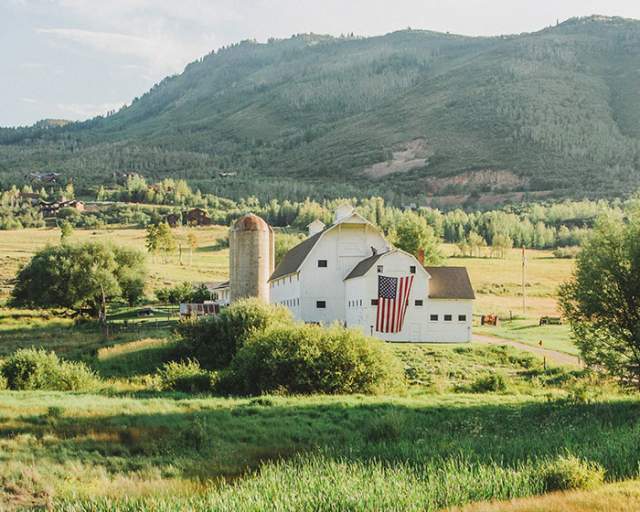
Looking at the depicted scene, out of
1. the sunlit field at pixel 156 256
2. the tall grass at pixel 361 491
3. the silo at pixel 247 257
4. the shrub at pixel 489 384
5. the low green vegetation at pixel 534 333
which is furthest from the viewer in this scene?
the sunlit field at pixel 156 256

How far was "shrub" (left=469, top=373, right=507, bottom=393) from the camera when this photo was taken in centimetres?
3934

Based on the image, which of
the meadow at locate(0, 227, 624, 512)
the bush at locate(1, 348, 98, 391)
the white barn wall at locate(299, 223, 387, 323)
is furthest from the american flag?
the bush at locate(1, 348, 98, 391)

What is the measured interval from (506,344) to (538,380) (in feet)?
40.4

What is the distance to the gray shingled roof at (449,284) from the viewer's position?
59.3 metres

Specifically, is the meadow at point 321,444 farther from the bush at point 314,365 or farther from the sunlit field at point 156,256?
the sunlit field at point 156,256

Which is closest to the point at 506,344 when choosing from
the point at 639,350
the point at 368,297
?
the point at 368,297

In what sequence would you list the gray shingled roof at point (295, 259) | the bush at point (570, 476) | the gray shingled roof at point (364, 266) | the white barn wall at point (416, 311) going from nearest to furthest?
1. the bush at point (570, 476)
2. the white barn wall at point (416, 311)
3. the gray shingled roof at point (364, 266)
4. the gray shingled roof at point (295, 259)

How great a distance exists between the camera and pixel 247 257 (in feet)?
220

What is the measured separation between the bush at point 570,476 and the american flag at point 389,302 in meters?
40.7

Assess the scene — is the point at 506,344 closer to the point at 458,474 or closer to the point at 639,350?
the point at 639,350

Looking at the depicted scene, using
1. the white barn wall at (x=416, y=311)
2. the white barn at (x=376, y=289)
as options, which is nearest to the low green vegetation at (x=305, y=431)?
the white barn wall at (x=416, y=311)

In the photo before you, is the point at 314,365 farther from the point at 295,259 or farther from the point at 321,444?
the point at 295,259

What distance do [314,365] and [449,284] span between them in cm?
2514

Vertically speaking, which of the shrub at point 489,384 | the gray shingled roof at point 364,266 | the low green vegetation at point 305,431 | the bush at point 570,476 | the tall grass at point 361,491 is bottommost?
the shrub at point 489,384
